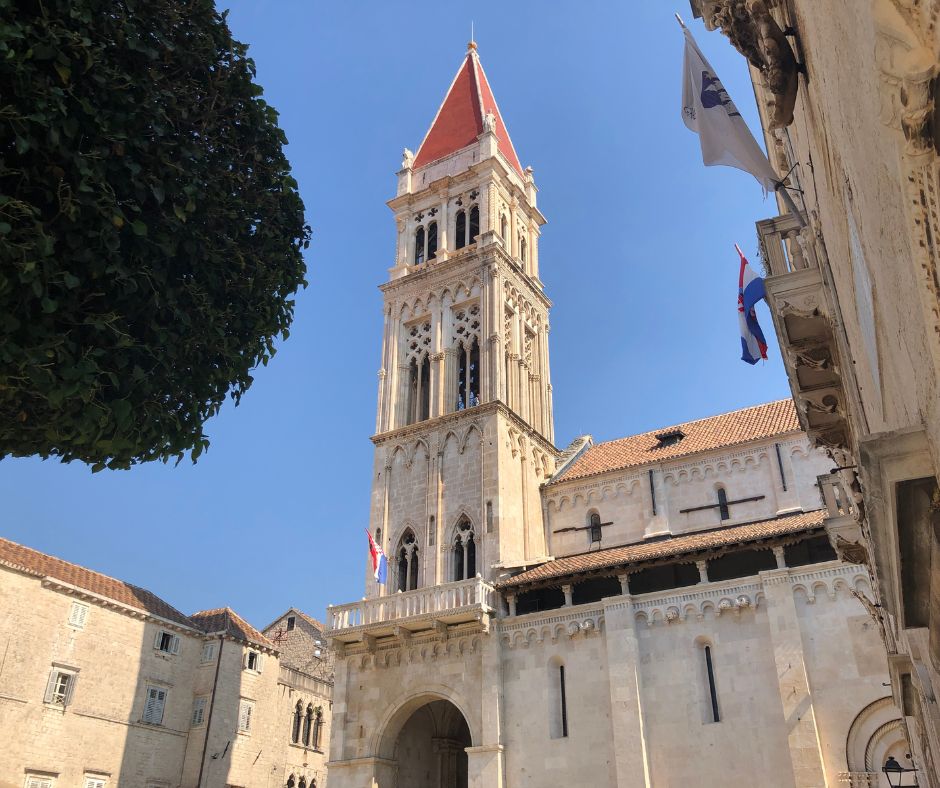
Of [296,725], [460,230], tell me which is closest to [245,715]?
[296,725]

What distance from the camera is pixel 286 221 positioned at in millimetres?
11969

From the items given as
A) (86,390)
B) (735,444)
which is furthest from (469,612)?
(86,390)

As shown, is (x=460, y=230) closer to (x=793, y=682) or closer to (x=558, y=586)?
(x=558, y=586)

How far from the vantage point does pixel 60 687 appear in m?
29.8

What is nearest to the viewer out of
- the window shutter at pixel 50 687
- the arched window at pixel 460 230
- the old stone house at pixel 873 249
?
the old stone house at pixel 873 249

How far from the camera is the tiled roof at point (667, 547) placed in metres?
23.3

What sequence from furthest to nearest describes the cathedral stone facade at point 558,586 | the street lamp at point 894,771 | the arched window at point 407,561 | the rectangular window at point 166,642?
the rectangular window at point 166,642 → the arched window at point 407,561 → the cathedral stone facade at point 558,586 → the street lamp at point 894,771

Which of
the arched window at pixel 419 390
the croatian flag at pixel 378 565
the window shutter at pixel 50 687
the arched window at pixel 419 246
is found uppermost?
the arched window at pixel 419 246

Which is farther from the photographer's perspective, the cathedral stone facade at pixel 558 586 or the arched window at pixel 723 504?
the arched window at pixel 723 504

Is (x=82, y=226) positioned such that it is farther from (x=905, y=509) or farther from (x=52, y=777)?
(x=52, y=777)

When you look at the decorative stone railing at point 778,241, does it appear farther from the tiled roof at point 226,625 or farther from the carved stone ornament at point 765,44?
the tiled roof at point 226,625

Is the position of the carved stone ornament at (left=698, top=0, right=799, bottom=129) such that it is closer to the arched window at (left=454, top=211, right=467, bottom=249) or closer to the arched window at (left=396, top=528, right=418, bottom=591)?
the arched window at (left=396, top=528, right=418, bottom=591)

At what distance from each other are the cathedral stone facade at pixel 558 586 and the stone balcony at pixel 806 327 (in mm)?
2447

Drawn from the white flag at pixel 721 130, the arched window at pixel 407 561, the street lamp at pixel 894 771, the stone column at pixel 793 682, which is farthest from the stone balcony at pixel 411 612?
the white flag at pixel 721 130
